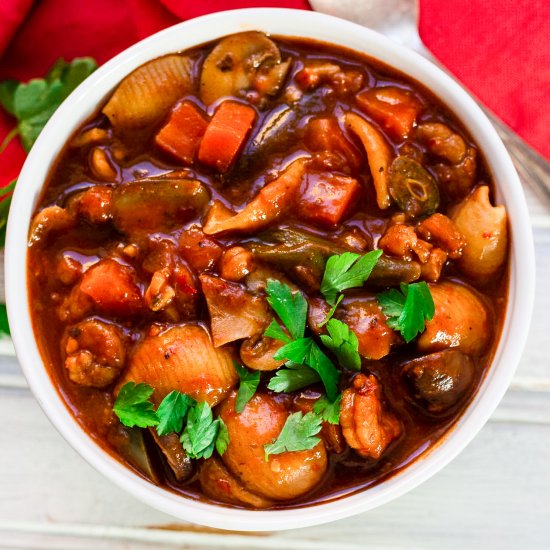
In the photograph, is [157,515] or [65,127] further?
[157,515]

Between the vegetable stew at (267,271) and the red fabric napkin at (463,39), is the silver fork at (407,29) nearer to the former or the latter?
the red fabric napkin at (463,39)

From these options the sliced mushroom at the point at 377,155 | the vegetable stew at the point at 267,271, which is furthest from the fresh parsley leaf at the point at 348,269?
the sliced mushroom at the point at 377,155

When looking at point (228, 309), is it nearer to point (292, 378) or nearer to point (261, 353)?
point (261, 353)

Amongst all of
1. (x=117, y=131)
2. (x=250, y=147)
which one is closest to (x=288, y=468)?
(x=250, y=147)

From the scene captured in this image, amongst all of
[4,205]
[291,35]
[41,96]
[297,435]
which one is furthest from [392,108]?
[4,205]

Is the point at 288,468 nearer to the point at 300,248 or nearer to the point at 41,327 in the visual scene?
the point at 300,248

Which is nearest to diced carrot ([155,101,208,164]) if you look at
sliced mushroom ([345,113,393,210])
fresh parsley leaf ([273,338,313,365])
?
sliced mushroom ([345,113,393,210])

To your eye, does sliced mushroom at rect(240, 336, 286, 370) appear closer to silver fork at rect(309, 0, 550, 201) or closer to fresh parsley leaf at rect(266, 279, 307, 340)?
fresh parsley leaf at rect(266, 279, 307, 340)
